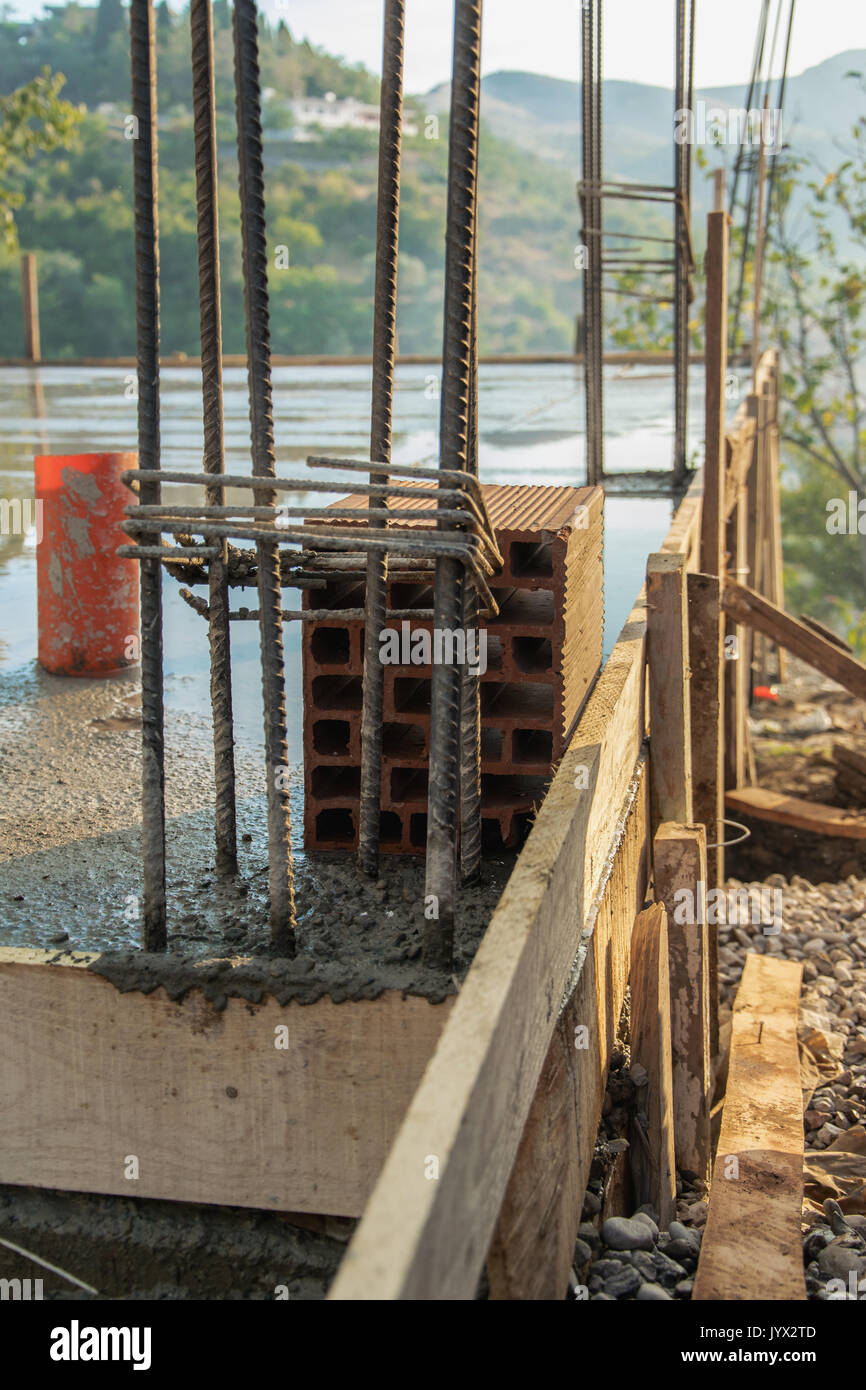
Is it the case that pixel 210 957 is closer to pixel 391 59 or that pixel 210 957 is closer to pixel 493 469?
pixel 391 59

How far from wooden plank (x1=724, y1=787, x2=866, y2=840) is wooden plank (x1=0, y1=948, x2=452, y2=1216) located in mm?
7185

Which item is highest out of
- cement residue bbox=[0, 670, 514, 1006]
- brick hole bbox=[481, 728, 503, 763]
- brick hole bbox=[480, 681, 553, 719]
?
brick hole bbox=[480, 681, 553, 719]

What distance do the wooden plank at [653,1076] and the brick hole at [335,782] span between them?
40.2 inches

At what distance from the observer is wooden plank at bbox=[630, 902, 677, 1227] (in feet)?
13.2

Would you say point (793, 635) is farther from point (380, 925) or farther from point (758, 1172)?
point (380, 925)

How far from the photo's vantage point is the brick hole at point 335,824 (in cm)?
403

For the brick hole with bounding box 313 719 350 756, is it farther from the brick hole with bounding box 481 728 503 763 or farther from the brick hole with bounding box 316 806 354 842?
the brick hole with bounding box 481 728 503 763

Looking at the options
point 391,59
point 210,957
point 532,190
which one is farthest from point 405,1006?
point 532,190

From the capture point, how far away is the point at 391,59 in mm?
3273

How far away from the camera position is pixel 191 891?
3.72m

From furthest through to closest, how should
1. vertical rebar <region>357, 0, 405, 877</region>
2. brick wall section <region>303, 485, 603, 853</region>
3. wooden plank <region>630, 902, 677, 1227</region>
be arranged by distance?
wooden plank <region>630, 902, 677, 1227</region> < brick wall section <region>303, 485, 603, 853</region> < vertical rebar <region>357, 0, 405, 877</region>

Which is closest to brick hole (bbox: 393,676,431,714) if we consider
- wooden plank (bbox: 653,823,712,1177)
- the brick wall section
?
the brick wall section

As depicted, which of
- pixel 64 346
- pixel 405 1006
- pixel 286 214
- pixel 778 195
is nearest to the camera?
pixel 405 1006

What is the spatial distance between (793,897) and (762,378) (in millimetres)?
7807
